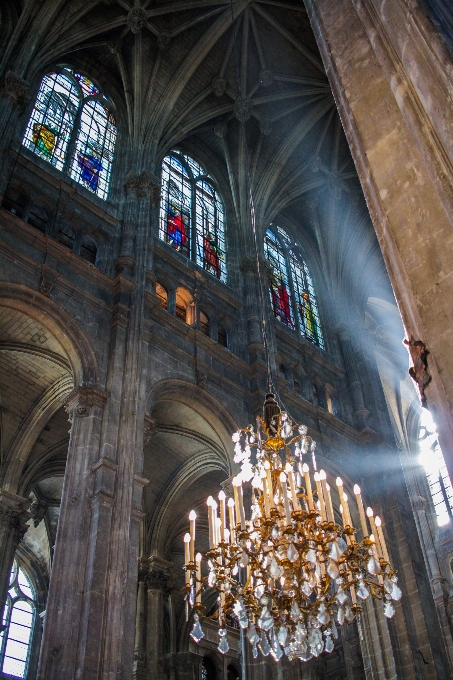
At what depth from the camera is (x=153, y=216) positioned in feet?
54.7

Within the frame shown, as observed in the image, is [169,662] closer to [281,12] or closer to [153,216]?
[153,216]

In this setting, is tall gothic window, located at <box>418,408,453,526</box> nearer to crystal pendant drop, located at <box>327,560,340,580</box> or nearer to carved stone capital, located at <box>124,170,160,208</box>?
carved stone capital, located at <box>124,170,160,208</box>

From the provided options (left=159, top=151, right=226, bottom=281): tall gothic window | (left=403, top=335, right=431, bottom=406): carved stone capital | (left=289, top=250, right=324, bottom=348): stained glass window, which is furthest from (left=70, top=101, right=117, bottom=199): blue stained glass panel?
(left=403, top=335, right=431, bottom=406): carved stone capital

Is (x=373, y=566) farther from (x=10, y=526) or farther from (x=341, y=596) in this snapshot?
(x=10, y=526)

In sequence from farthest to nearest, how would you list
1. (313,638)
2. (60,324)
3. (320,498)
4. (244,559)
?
(60,324)
(320,498)
(313,638)
(244,559)

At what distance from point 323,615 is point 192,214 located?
1336 centimetres

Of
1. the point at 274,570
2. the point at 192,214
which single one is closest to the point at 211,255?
the point at 192,214

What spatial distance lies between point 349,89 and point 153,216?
10.6 metres

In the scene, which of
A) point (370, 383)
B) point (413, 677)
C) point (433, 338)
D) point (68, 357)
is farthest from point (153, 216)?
point (433, 338)

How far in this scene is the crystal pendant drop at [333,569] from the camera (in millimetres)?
8312

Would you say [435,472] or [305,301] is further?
[435,472]

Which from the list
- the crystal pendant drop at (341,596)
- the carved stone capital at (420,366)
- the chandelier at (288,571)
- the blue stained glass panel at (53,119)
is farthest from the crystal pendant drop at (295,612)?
the blue stained glass panel at (53,119)

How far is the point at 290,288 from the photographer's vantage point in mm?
21203

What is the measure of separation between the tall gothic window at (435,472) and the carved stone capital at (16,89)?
615 inches
